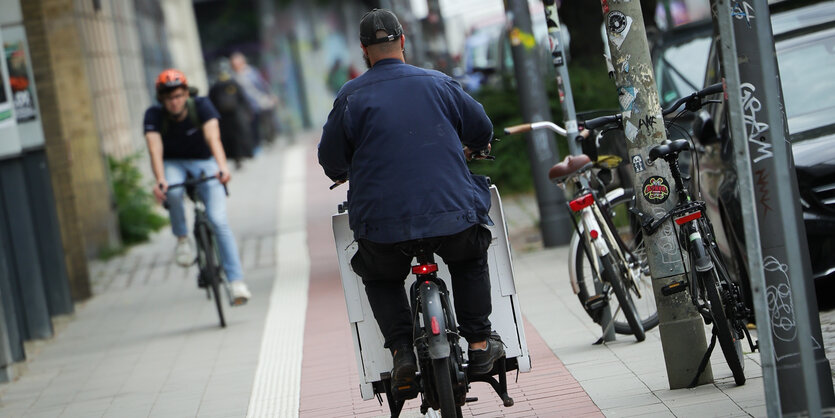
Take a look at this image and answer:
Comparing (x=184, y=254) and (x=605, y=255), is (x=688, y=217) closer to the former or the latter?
(x=605, y=255)

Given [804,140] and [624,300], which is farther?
[804,140]

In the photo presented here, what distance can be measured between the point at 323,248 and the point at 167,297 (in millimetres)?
1983

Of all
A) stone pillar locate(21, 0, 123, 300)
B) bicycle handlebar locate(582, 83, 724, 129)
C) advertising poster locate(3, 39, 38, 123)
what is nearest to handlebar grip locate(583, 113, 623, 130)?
bicycle handlebar locate(582, 83, 724, 129)

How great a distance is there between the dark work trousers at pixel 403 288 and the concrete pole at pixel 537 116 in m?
6.09

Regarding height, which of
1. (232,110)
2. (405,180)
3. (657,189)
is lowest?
(657,189)

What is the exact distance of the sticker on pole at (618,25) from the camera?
5695 millimetres

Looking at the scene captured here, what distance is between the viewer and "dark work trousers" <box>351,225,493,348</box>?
5008 millimetres

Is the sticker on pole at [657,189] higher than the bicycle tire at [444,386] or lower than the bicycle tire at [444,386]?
higher

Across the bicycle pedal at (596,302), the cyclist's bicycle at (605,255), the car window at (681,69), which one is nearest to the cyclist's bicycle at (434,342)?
the cyclist's bicycle at (605,255)

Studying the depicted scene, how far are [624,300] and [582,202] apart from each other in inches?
23.0

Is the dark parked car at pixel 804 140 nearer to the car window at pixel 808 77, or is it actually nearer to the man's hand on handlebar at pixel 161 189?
the car window at pixel 808 77

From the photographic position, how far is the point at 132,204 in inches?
620

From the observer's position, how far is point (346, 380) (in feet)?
23.5

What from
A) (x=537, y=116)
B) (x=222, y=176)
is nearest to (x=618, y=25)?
(x=222, y=176)
